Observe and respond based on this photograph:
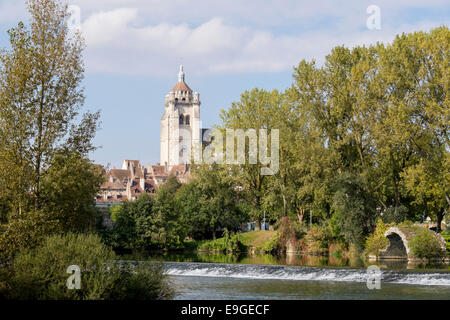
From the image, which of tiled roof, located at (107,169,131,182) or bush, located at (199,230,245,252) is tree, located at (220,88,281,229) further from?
tiled roof, located at (107,169,131,182)

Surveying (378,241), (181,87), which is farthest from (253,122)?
(181,87)

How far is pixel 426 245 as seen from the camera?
129 feet

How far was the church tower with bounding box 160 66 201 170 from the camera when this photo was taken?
18612cm

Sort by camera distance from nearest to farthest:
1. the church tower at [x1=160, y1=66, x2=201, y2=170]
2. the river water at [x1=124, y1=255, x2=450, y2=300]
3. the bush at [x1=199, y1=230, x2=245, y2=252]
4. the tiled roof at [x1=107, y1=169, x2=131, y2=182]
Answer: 1. the river water at [x1=124, y1=255, x2=450, y2=300]
2. the bush at [x1=199, y1=230, x2=245, y2=252]
3. the tiled roof at [x1=107, y1=169, x2=131, y2=182]
4. the church tower at [x1=160, y1=66, x2=201, y2=170]

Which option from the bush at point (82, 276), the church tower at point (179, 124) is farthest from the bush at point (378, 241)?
the church tower at point (179, 124)

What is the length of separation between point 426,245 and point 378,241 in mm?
3545

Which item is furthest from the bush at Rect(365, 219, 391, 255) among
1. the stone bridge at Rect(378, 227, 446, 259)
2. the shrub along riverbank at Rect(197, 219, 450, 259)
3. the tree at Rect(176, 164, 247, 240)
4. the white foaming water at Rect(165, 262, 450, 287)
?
the tree at Rect(176, 164, 247, 240)

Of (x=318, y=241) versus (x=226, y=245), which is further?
(x=226, y=245)

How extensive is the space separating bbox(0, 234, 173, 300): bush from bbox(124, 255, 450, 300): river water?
5252mm

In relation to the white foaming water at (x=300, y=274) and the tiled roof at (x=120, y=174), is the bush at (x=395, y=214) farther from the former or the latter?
the tiled roof at (x=120, y=174)

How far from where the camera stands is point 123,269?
57.1 ft

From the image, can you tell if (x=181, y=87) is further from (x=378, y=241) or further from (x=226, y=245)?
(x=378, y=241)

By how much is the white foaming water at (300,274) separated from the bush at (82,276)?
12081 millimetres

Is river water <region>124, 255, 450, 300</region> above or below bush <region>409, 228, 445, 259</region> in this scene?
below
